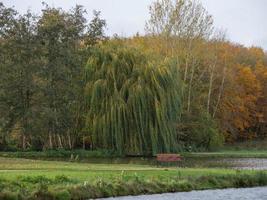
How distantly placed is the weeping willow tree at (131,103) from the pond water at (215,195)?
80.6 ft

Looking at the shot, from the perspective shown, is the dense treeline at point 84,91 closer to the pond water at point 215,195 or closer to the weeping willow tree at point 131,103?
the weeping willow tree at point 131,103

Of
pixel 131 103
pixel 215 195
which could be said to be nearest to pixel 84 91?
pixel 131 103

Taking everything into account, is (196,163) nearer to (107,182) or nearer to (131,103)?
(131,103)

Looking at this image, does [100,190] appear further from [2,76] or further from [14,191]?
[2,76]

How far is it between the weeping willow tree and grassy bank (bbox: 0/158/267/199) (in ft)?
66.6

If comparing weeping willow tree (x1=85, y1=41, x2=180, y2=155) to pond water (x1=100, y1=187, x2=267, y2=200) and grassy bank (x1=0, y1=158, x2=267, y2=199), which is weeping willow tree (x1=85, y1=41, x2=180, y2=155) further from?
pond water (x1=100, y1=187, x2=267, y2=200)

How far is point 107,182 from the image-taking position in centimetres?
2630

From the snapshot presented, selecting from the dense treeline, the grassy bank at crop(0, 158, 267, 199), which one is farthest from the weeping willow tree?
the grassy bank at crop(0, 158, 267, 199)

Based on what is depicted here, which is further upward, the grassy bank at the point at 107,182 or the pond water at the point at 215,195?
the grassy bank at the point at 107,182

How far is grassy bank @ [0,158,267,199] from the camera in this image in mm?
23125

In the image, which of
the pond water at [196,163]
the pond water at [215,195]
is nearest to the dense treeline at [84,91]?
the pond water at [196,163]

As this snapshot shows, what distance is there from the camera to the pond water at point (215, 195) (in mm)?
25745

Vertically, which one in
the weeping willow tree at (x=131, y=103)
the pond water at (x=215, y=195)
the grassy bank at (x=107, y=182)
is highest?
the weeping willow tree at (x=131, y=103)

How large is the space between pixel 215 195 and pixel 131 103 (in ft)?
88.9
